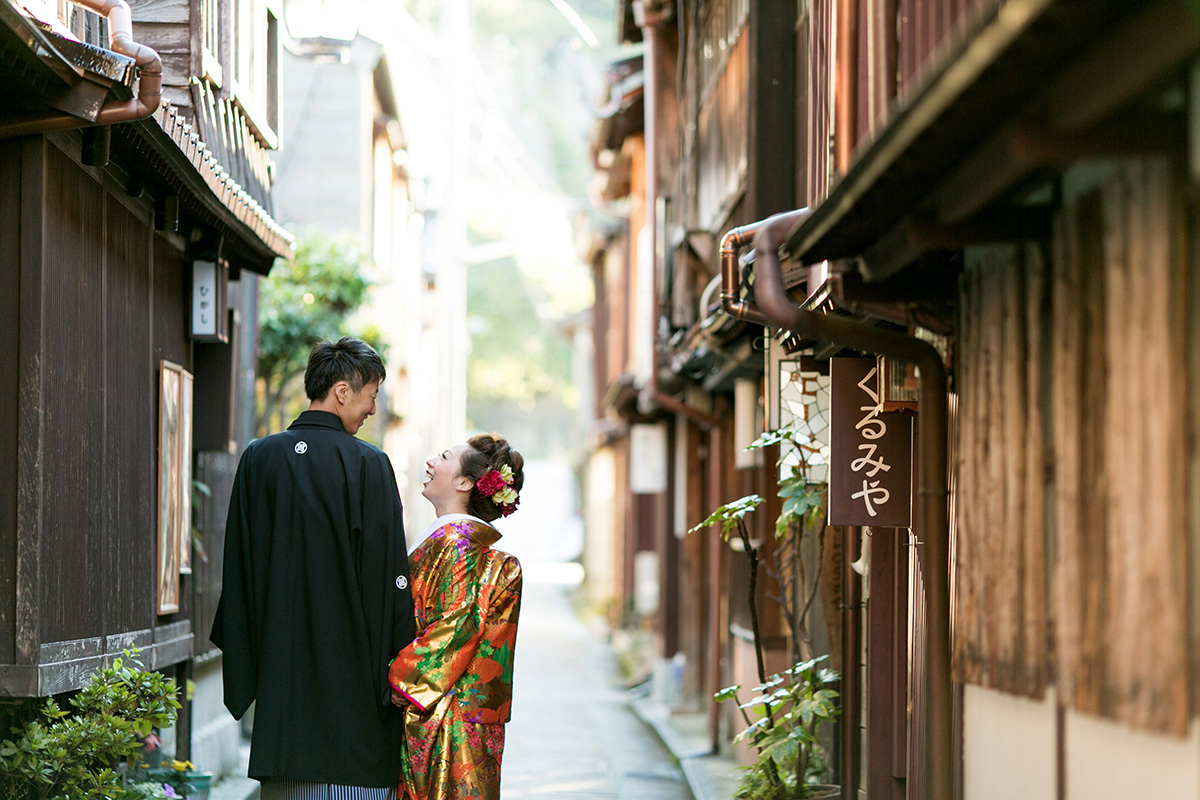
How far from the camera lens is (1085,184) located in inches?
152

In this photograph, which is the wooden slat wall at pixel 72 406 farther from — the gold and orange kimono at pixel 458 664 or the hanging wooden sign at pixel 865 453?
the hanging wooden sign at pixel 865 453

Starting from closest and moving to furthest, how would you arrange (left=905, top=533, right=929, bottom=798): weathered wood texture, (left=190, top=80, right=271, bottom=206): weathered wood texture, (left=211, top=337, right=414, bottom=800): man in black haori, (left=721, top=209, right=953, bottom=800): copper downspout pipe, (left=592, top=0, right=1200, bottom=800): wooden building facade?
(left=592, top=0, right=1200, bottom=800): wooden building facade
(left=721, top=209, right=953, bottom=800): copper downspout pipe
(left=211, top=337, right=414, bottom=800): man in black haori
(left=905, top=533, right=929, bottom=798): weathered wood texture
(left=190, top=80, right=271, bottom=206): weathered wood texture

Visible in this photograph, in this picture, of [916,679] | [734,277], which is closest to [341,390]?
[734,277]

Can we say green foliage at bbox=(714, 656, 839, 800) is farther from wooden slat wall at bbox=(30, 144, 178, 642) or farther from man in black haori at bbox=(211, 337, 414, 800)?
wooden slat wall at bbox=(30, 144, 178, 642)

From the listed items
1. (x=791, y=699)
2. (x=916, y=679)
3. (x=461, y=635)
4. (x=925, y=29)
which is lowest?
(x=791, y=699)

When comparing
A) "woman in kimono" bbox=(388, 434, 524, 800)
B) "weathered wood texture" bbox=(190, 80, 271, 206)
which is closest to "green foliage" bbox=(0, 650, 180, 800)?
"woman in kimono" bbox=(388, 434, 524, 800)

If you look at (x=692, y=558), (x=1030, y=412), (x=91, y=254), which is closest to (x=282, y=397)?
(x=692, y=558)

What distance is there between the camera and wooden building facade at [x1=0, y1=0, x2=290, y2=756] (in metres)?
5.80

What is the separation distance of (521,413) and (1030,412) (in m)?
59.6

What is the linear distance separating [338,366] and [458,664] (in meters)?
1.40

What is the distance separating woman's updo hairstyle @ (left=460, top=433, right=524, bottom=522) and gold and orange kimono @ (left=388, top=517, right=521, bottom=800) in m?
0.12

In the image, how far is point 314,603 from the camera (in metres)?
5.90

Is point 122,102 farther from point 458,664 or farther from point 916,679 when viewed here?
point 916,679

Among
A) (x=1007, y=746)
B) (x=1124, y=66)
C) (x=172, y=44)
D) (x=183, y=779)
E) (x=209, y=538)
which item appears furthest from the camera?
(x=209, y=538)
